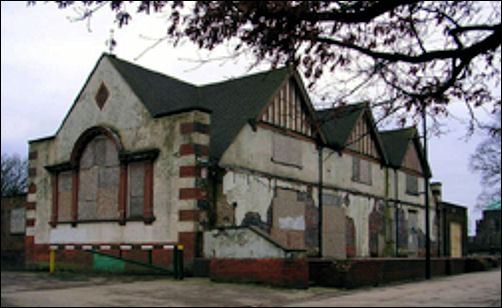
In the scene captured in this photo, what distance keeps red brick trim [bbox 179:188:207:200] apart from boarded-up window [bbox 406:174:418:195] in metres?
20.2

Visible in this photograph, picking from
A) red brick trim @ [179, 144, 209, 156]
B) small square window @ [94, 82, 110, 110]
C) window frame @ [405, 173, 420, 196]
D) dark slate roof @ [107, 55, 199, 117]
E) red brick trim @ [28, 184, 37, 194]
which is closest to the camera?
red brick trim @ [179, 144, 209, 156]

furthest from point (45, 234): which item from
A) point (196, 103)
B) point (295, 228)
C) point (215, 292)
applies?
point (215, 292)

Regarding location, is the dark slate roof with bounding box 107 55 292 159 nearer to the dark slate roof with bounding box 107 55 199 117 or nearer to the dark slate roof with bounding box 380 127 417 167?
the dark slate roof with bounding box 107 55 199 117

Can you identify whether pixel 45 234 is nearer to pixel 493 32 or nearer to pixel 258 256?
pixel 258 256

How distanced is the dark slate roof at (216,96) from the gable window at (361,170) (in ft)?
24.4

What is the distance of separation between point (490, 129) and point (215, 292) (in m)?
9.44

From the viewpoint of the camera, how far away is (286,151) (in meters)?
26.7

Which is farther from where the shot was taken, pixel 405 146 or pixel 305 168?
pixel 405 146

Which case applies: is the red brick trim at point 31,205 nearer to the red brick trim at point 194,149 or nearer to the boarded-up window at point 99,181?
the boarded-up window at point 99,181

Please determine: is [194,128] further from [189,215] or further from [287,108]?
[287,108]

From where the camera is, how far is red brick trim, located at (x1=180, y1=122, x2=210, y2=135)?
70.4ft

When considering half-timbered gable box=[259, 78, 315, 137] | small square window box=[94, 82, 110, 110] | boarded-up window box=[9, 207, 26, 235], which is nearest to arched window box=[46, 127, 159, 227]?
small square window box=[94, 82, 110, 110]

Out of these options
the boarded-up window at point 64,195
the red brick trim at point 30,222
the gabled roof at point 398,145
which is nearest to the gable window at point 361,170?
the gabled roof at point 398,145

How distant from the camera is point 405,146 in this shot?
127 feet
